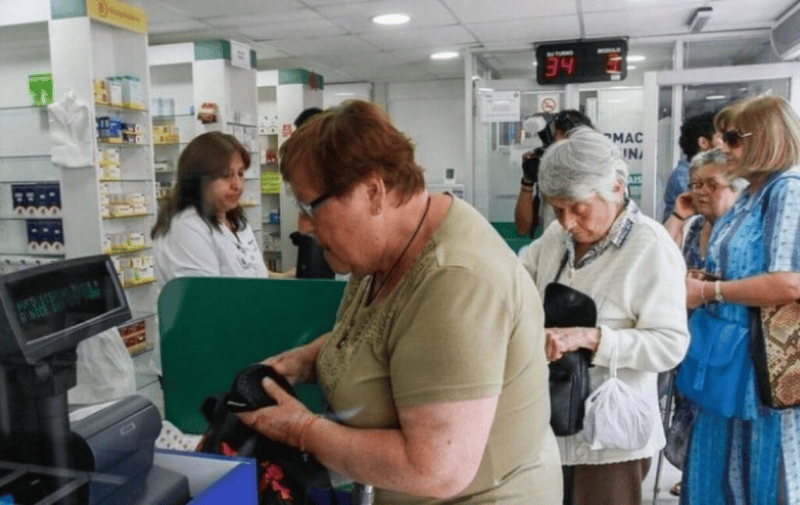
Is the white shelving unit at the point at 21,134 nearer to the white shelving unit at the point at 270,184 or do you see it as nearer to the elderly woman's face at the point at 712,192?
the white shelving unit at the point at 270,184

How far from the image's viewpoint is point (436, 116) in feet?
32.1

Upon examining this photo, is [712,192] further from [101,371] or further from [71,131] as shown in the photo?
[71,131]

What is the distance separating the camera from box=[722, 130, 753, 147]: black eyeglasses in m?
2.06

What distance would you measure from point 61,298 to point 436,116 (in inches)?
365

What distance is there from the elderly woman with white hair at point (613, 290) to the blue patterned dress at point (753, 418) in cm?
42

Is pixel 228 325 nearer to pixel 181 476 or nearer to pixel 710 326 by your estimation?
pixel 181 476

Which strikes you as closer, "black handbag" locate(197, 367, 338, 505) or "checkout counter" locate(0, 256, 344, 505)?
"checkout counter" locate(0, 256, 344, 505)

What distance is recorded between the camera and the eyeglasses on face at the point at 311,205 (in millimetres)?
1014

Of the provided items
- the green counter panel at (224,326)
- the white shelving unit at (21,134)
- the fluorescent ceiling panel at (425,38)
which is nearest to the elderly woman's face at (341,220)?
the green counter panel at (224,326)

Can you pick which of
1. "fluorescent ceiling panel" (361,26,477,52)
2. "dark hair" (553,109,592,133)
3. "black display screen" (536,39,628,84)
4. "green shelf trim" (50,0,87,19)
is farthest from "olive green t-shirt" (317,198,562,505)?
"black display screen" (536,39,628,84)

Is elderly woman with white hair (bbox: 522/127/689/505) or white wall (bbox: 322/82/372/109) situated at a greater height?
white wall (bbox: 322/82/372/109)

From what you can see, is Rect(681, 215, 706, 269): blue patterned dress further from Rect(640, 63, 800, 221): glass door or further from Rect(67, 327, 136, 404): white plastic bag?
Rect(640, 63, 800, 221): glass door

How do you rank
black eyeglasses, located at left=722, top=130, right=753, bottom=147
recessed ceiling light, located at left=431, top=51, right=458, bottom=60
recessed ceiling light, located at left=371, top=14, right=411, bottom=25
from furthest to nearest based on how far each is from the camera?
recessed ceiling light, located at left=431, top=51, right=458, bottom=60 → recessed ceiling light, located at left=371, top=14, right=411, bottom=25 → black eyeglasses, located at left=722, top=130, right=753, bottom=147

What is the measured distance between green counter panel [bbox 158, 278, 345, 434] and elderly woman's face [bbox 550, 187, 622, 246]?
64cm
